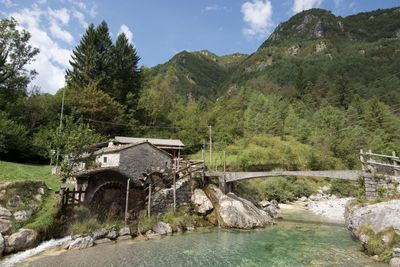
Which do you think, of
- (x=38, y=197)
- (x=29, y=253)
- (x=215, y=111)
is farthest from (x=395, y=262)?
(x=215, y=111)

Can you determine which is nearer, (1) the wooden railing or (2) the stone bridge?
(1) the wooden railing

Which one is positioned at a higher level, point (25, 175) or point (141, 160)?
point (141, 160)

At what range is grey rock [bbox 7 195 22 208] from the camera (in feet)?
64.9

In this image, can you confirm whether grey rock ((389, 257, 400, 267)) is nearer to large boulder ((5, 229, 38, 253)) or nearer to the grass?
large boulder ((5, 229, 38, 253))

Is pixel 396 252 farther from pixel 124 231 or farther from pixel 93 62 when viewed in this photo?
pixel 93 62

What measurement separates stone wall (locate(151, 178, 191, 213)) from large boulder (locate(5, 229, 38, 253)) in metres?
10.7

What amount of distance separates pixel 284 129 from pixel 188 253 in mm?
55119

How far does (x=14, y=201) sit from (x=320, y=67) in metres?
116

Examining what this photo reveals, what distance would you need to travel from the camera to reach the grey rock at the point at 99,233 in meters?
21.3

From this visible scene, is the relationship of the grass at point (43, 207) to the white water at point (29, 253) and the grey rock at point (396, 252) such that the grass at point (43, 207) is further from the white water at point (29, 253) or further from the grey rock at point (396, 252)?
the grey rock at point (396, 252)

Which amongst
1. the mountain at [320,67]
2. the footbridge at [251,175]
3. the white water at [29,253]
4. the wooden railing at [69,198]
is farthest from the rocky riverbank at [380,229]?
the mountain at [320,67]

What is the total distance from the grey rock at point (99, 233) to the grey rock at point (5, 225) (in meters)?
5.18

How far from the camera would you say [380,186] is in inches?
813

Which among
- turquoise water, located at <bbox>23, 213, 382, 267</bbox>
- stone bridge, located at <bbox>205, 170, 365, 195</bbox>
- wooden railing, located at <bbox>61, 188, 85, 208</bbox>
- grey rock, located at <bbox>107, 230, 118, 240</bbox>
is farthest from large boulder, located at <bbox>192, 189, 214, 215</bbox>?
wooden railing, located at <bbox>61, 188, 85, 208</bbox>
